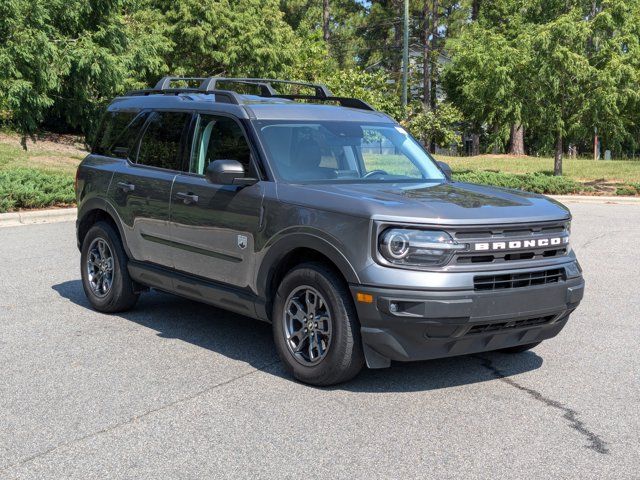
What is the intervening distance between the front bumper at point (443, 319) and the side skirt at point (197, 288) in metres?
1.10

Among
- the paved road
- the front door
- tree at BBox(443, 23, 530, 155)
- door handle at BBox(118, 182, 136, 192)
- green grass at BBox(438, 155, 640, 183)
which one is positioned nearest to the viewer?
the paved road

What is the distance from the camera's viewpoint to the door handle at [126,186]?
23.7 ft

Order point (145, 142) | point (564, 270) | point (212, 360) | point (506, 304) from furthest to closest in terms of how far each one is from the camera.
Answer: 1. point (145, 142)
2. point (212, 360)
3. point (564, 270)
4. point (506, 304)

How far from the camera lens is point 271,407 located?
17.0 ft

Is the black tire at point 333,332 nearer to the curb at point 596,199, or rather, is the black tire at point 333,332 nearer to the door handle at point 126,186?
the door handle at point 126,186

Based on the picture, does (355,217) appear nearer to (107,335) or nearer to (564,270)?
(564,270)

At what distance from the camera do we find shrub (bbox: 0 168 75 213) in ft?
51.8

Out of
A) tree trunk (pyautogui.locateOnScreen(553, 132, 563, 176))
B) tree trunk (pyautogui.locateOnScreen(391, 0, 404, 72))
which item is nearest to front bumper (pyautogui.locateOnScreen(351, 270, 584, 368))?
tree trunk (pyautogui.locateOnScreen(553, 132, 563, 176))

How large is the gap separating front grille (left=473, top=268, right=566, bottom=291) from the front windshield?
142cm

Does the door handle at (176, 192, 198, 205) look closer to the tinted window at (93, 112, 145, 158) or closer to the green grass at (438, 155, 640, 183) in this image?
the tinted window at (93, 112, 145, 158)

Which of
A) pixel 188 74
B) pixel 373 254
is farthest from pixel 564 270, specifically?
pixel 188 74

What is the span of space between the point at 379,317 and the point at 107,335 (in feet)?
9.22

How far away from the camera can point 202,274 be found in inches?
256

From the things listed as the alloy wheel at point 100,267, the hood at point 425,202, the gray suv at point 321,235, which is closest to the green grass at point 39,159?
the alloy wheel at point 100,267
